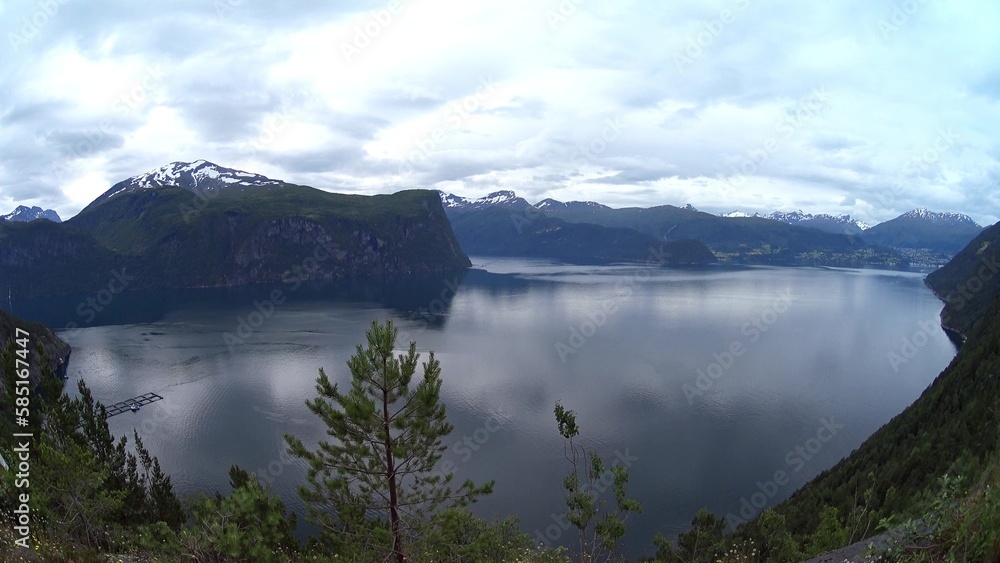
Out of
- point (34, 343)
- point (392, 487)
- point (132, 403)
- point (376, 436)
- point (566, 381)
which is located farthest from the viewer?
point (34, 343)

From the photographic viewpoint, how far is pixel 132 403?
52594 mm

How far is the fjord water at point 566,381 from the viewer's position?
36.6 m

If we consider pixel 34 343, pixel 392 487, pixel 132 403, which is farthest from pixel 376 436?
pixel 34 343

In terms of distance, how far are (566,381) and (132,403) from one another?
154 ft

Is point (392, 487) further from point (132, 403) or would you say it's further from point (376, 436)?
point (132, 403)

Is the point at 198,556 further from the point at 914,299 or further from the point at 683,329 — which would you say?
the point at 914,299

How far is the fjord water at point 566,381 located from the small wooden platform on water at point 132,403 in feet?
4.72

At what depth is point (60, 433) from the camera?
682 inches

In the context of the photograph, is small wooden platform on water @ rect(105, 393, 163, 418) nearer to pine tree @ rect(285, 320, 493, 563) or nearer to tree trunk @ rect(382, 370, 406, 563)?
pine tree @ rect(285, 320, 493, 563)

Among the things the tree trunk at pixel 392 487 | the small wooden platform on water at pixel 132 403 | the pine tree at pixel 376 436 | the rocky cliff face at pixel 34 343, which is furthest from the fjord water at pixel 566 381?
the pine tree at pixel 376 436

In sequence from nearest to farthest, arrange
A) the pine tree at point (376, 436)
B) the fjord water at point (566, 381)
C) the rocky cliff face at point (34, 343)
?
the pine tree at point (376, 436) → the fjord water at point (566, 381) → the rocky cliff face at point (34, 343)

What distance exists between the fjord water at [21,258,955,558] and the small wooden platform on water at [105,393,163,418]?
56.6 inches

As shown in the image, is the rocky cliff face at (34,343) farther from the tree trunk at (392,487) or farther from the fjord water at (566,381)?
Result: the tree trunk at (392,487)

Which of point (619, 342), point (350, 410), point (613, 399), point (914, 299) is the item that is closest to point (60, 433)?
point (350, 410)
